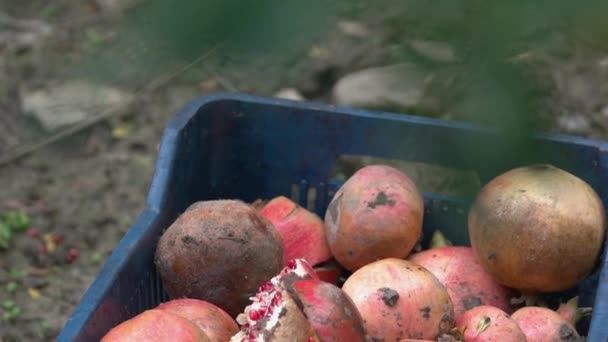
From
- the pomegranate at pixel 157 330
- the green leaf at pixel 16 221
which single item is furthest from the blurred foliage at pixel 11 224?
the pomegranate at pixel 157 330

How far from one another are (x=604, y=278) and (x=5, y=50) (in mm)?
2532

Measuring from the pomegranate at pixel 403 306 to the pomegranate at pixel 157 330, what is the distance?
1.01 ft

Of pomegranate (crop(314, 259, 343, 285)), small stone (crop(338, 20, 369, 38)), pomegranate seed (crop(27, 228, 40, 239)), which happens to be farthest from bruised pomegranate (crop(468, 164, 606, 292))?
pomegranate seed (crop(27, 228, 40, 239))

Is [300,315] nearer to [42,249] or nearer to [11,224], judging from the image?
[42,249]

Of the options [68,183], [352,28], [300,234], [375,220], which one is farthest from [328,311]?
[68,183]

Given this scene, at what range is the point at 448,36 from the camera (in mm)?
476

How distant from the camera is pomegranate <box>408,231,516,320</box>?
5.77 ft

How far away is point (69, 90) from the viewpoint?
548 mm

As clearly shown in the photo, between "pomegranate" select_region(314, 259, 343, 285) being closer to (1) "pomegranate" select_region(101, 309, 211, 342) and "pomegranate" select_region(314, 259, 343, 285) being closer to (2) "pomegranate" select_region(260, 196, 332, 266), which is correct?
(2) "pomegranate" select_region(260, 196, 332, 266)

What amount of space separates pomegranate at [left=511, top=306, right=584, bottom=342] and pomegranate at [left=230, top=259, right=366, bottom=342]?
0.39 m

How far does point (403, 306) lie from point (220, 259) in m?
0.40

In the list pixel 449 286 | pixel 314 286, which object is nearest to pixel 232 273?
pixel 314 286

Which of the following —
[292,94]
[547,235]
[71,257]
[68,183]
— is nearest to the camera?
[547,235]

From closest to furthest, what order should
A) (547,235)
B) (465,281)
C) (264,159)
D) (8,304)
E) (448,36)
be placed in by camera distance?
(448,36) < (547,235) < (465,281) < (264,159) < (8,304)
